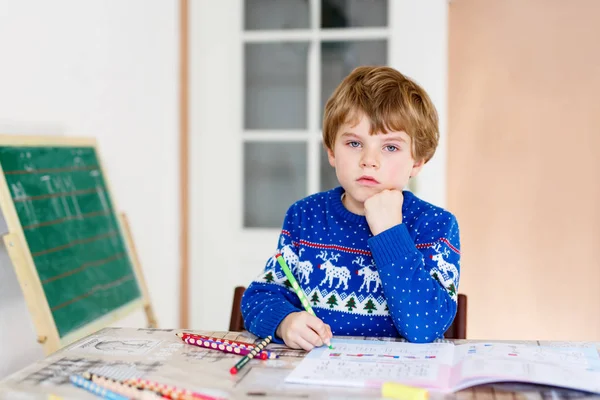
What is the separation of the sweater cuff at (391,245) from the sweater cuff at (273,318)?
0.58 feet

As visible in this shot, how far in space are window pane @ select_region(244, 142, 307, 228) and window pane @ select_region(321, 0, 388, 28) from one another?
522 mm

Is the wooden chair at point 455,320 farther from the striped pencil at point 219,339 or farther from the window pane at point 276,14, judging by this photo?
the window pane at point 276,14

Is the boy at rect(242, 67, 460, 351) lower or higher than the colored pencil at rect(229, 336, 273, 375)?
higher

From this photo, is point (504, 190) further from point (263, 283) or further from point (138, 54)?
point (263, 283)

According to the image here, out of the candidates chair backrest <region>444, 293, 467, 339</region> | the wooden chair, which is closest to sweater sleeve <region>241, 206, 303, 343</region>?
the wooden chair

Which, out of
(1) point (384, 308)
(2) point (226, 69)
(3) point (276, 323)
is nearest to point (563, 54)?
(2) point (226, 69)

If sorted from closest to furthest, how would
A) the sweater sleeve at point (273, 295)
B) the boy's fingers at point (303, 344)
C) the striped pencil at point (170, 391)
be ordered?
the striped pencil at point (170, 391)
the boy's fingers at point (303, 344)
the sweater sleeve at point (273, 295)

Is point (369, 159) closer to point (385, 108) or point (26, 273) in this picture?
point (385, 108)

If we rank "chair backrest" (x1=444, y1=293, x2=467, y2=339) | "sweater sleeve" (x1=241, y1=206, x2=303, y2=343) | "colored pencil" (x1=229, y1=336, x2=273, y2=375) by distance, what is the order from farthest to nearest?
"chair backrest" (x1=444, y1=293, x2=467, y2=339), "sweater sleeve" (x1=241, y1=206, x2=303, y2=343), "colored pencil" (x1=229, y1=336, x2=273, y2=375)

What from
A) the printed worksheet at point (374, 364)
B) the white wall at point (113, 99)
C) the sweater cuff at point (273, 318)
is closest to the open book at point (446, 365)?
the printed worksheet at point (374, 364)

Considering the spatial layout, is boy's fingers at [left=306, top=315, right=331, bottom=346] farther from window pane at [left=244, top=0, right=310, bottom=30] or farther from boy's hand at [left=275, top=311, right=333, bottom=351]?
window pane at [left=244, top=0, right=310, bottom=30]

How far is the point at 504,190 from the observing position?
2916 mm

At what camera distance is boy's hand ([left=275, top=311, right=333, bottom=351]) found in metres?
1.12

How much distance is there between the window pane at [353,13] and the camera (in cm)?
288
